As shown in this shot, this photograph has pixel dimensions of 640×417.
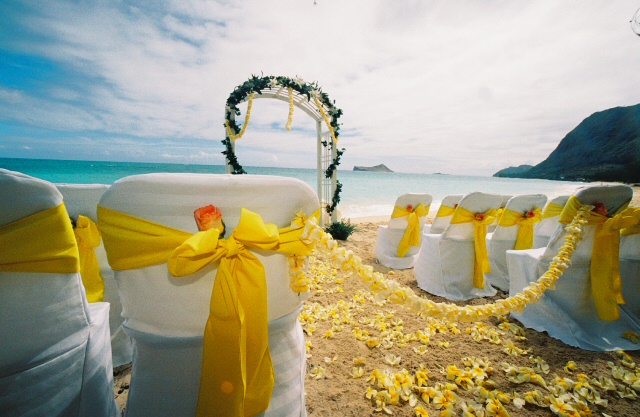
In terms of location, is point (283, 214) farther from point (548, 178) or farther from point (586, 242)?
point (548, 178)

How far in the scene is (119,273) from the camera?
1.02 m

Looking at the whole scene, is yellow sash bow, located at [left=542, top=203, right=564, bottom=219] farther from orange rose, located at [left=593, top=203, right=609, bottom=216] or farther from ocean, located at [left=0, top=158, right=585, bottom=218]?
ocean, located at [left=0, top=158, right=585, bottom=218]

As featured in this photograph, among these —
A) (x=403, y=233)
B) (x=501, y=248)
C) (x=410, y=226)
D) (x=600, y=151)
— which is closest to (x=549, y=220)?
(x=501, y=248)

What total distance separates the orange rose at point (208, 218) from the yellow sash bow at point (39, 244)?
537mm

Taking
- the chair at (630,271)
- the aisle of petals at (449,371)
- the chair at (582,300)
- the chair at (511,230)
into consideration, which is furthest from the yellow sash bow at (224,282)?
the chair at (511,230)

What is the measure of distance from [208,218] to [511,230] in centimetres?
410

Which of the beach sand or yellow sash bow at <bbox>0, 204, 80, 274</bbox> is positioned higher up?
yellow sash bow at <bbox>0, 204, 80, 274</bbox>

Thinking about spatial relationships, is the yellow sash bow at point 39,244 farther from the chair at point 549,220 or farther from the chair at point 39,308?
the chair at point 549,220

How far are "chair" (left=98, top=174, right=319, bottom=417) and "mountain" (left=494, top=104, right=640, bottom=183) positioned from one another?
44.8 metres

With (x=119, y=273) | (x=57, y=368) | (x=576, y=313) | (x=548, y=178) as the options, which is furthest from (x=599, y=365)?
(x=548, y=178)

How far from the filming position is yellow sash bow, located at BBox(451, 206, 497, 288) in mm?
3098

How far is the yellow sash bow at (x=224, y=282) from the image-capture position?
3.08ft

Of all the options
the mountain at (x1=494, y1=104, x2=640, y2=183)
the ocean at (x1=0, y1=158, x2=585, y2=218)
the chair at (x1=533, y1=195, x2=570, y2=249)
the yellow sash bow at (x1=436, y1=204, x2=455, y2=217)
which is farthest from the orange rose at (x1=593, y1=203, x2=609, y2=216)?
the mountain at (x1=494, y1=104, x2=640, y2=183)

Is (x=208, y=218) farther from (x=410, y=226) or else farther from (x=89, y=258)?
(x=410, y=226)
